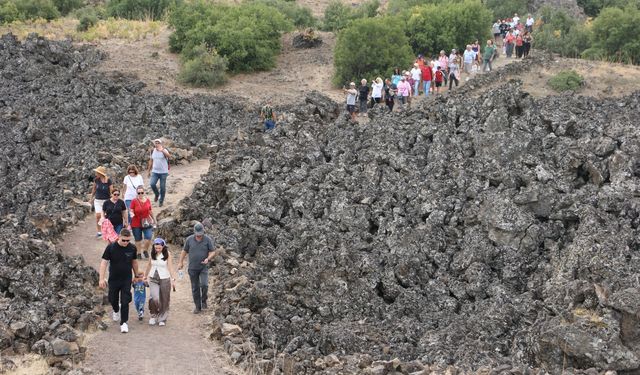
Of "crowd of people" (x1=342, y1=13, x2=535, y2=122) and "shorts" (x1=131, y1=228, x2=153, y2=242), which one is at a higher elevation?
"crowd of people" (x1=342, y1=13, x2=535, y2=122)

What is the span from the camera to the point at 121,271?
1305 cm

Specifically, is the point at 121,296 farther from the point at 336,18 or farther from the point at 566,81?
the point at 336,18

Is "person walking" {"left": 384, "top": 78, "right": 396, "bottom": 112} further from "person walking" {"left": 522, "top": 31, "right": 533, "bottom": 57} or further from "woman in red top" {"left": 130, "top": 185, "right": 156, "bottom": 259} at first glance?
"woman in red top" {"left": 130, "top": 185, "right": 156, "bottom": 259}

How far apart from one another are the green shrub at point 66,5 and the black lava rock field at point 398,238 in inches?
895

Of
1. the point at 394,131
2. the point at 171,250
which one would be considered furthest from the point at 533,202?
the point at 171,250

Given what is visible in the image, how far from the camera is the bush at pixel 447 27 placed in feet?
108

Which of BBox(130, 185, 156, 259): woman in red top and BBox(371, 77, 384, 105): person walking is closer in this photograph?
BBox(130, 185, 156, 259): woman in red top

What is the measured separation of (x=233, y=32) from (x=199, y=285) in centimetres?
2030

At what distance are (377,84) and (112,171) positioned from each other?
7415mm

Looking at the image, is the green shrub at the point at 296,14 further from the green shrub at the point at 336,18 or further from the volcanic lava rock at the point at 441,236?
the volcanic lava rock at the point at 441,236

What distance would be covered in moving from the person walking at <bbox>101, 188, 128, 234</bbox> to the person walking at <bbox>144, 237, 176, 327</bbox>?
247 cm

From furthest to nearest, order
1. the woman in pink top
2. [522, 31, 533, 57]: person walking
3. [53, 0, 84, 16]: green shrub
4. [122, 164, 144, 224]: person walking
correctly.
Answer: [53, 0, 84, 16]: green shrub, [522, 31, 533, 57]: person walking, the woman in pink top, [122, 164, 144, 224]: person walking

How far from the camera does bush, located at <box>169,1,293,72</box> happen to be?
33219 millimetres

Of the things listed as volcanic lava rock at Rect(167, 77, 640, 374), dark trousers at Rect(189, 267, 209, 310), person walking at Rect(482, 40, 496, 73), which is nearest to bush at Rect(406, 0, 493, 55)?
person walking at Rect(482, 40, 496, 73)
